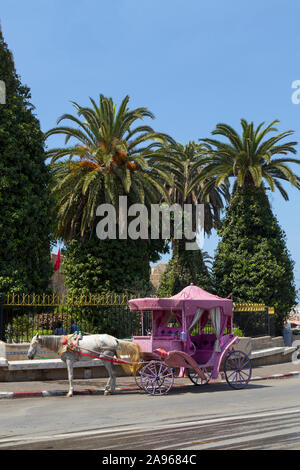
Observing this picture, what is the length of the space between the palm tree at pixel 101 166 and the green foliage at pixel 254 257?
5.11 metres

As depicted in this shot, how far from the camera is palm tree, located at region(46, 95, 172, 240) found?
27609mm

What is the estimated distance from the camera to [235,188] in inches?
1255

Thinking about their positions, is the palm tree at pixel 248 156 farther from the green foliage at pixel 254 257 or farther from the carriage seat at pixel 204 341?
the carriage seat at pixel 204 341

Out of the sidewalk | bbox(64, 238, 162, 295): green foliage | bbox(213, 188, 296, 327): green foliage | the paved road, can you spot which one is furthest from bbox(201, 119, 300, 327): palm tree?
the paved road

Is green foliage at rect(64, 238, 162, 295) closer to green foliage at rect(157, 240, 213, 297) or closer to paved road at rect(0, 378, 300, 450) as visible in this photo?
green foliage at rect(157, 240, 213, 297)

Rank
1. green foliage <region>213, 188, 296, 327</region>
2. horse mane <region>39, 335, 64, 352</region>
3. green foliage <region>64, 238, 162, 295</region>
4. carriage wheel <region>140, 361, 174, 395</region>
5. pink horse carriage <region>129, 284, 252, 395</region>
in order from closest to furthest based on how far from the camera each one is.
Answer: carriage wheel <region>140, 361, 174, 395</region>, pink horse carriage <region>129, 284, 252, 395</region>, horse mane <region>39, 335, 64, 352</region>, green foliage <region>64, 238, 162, 295</region>, green foliage <region>213, 188, 296, 327</region>

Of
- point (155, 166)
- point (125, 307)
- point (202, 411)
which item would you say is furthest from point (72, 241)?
point (202, 411)

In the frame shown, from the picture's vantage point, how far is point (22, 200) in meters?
23.3

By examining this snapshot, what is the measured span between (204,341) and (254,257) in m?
15.0

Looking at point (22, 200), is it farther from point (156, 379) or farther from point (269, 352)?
point (269, 352)

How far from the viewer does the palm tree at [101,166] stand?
27609 millimetres

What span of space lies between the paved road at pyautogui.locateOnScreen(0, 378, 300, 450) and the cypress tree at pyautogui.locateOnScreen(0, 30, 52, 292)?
10.1 meters

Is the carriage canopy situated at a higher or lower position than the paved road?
higher

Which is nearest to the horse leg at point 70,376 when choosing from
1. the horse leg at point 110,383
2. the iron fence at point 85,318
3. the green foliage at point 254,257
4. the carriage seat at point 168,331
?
the horse leg at point 110,383
